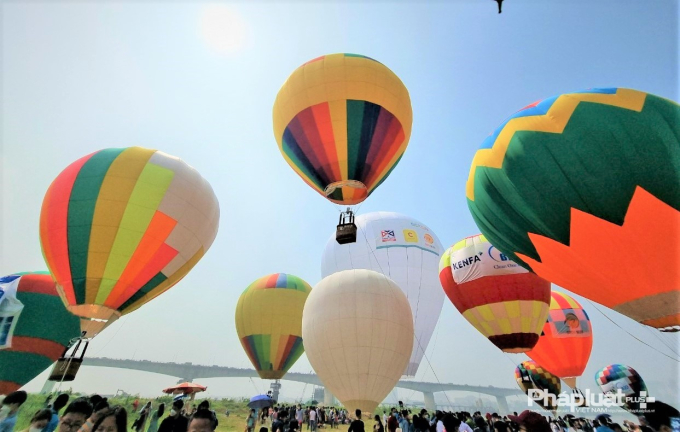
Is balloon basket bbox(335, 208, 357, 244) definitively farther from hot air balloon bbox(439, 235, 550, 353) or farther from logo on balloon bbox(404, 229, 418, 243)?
logo on balloon bbox(404, 229, 418, 243)

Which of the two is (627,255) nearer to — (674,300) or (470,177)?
(674,300)

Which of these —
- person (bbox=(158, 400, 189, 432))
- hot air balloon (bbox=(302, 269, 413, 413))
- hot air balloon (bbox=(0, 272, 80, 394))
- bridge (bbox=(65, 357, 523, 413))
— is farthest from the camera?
bridge (bbox=(65, 357, 523, 413))

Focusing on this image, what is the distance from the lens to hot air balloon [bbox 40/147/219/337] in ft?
30.8

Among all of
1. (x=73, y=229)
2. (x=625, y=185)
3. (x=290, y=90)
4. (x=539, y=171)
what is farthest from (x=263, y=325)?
(x=625, y=185)

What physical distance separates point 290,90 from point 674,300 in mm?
12104

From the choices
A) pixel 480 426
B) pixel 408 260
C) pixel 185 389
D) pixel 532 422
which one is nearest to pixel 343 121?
pixel 480 426

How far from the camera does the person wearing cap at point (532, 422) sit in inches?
149

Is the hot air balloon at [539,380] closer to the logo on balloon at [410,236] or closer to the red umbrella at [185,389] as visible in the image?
the logo on balloon at [410,236]

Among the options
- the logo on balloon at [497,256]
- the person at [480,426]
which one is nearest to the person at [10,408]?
the person at [480,426]

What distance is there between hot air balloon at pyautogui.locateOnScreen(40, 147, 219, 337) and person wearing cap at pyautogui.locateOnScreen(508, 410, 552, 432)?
32.3ft

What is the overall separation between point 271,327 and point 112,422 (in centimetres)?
1579

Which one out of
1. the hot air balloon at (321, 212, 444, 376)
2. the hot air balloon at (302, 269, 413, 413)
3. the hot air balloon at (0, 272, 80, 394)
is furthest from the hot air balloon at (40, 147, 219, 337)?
the hot air balloon at (321, 212, 444, 376)

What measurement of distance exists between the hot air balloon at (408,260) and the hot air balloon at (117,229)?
465 inches

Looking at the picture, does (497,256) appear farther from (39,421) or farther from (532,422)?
(39,421)
